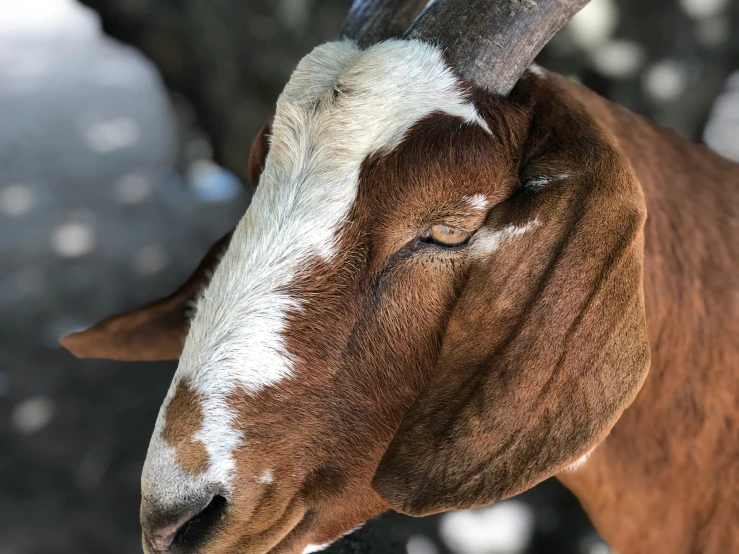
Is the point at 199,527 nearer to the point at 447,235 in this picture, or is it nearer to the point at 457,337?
the point at 457,337

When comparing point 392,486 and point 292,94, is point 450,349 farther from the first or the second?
point 292,94

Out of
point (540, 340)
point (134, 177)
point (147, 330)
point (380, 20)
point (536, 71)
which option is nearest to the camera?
point (540, 340)

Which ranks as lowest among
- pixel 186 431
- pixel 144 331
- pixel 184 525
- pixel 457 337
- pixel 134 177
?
pixel 134 177

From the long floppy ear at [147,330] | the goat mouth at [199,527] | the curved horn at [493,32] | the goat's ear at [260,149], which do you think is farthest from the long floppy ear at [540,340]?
the long floppy ear at [147,330]

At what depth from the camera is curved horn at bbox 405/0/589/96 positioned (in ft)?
4.64

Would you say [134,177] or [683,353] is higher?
[683,353]

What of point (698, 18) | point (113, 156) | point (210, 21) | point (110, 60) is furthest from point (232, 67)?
point (698, 18)

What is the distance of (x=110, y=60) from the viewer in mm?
5676

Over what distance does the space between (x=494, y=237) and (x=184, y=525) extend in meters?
0.95

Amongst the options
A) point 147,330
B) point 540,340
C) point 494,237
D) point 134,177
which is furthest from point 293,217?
point 134,177

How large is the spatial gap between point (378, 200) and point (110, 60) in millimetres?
5170

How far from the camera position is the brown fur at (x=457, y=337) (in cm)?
136

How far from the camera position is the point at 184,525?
4.73 ft

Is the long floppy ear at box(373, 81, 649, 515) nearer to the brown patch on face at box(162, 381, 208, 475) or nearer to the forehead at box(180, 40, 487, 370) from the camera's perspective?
the forehead at box(180, 40, 487, 370)
